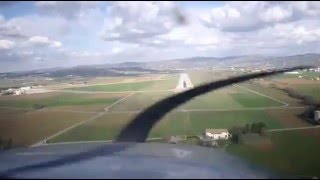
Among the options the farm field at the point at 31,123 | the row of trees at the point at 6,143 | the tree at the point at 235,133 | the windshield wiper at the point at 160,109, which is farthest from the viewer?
the farm field at the point at 31,123

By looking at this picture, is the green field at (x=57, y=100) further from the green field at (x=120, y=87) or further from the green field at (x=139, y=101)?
the green field at (x=139, y=101)

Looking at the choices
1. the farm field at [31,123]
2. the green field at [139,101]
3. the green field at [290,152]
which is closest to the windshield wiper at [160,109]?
the green field at [139,101]

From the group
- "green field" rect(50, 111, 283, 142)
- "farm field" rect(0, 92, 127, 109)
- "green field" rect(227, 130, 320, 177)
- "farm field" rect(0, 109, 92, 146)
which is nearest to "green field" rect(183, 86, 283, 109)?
"green field" rect(50, 111, 283, 142)

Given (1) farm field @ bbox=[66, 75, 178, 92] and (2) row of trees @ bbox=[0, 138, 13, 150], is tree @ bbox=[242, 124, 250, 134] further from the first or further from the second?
(2) row of trees @ bbox=[0, 138, 13, 150]

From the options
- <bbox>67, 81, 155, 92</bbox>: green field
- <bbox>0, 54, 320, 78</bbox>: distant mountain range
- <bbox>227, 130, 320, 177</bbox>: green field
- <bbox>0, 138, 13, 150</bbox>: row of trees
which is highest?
<bbox>0, 54, 320, 78</bbox>: distant mountain range

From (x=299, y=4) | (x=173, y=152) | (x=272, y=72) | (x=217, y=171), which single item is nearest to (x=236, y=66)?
(x=272, y=72)

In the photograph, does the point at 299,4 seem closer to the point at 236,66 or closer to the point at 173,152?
the point at 236,66
